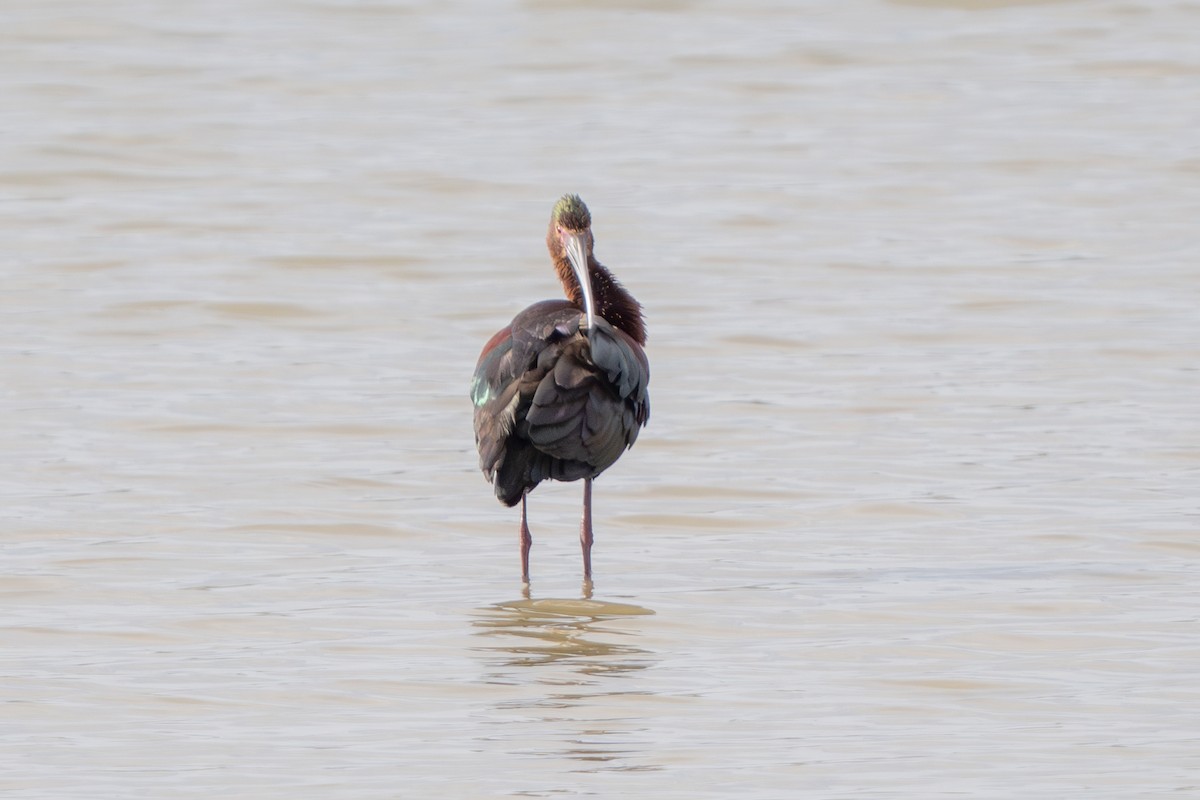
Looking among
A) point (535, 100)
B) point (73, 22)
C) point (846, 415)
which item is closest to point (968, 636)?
point (846, 415)

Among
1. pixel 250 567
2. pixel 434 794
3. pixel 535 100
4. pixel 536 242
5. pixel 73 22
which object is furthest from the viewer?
pixel 73 22

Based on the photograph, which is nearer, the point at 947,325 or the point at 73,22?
the point at 947,325

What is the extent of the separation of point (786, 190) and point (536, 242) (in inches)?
109

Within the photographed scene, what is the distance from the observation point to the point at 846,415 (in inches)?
492

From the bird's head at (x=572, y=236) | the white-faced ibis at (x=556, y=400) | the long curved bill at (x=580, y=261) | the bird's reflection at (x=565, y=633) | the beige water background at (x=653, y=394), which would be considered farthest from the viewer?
the bird's head at (x=572, y=236)

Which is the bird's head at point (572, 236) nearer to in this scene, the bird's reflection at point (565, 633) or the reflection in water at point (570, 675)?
the bird's reflection at point (565, 633)

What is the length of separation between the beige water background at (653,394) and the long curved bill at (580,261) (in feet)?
3.75

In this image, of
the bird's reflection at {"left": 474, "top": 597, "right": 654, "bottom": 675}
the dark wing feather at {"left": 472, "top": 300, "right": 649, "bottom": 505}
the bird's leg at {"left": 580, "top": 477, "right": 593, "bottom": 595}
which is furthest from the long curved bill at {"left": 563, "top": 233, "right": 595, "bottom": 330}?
the bird's reflection at {"left": 474, "top": 597, "right": 654, "bottom": 675}

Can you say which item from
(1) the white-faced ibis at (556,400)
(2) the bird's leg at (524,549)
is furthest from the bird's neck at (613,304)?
(2) the bird's leg at (524,549)

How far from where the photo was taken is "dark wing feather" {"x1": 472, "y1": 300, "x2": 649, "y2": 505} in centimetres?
873

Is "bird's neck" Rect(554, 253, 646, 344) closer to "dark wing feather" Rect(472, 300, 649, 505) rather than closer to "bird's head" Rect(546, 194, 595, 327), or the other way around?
"bird's head" Rect(546, 194, 595, 327)

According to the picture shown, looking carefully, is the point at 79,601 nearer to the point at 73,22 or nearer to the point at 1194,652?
the point at 1194,652

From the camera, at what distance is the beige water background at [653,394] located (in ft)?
22.4

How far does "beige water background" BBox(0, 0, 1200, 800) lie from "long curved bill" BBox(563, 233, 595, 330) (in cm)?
114
